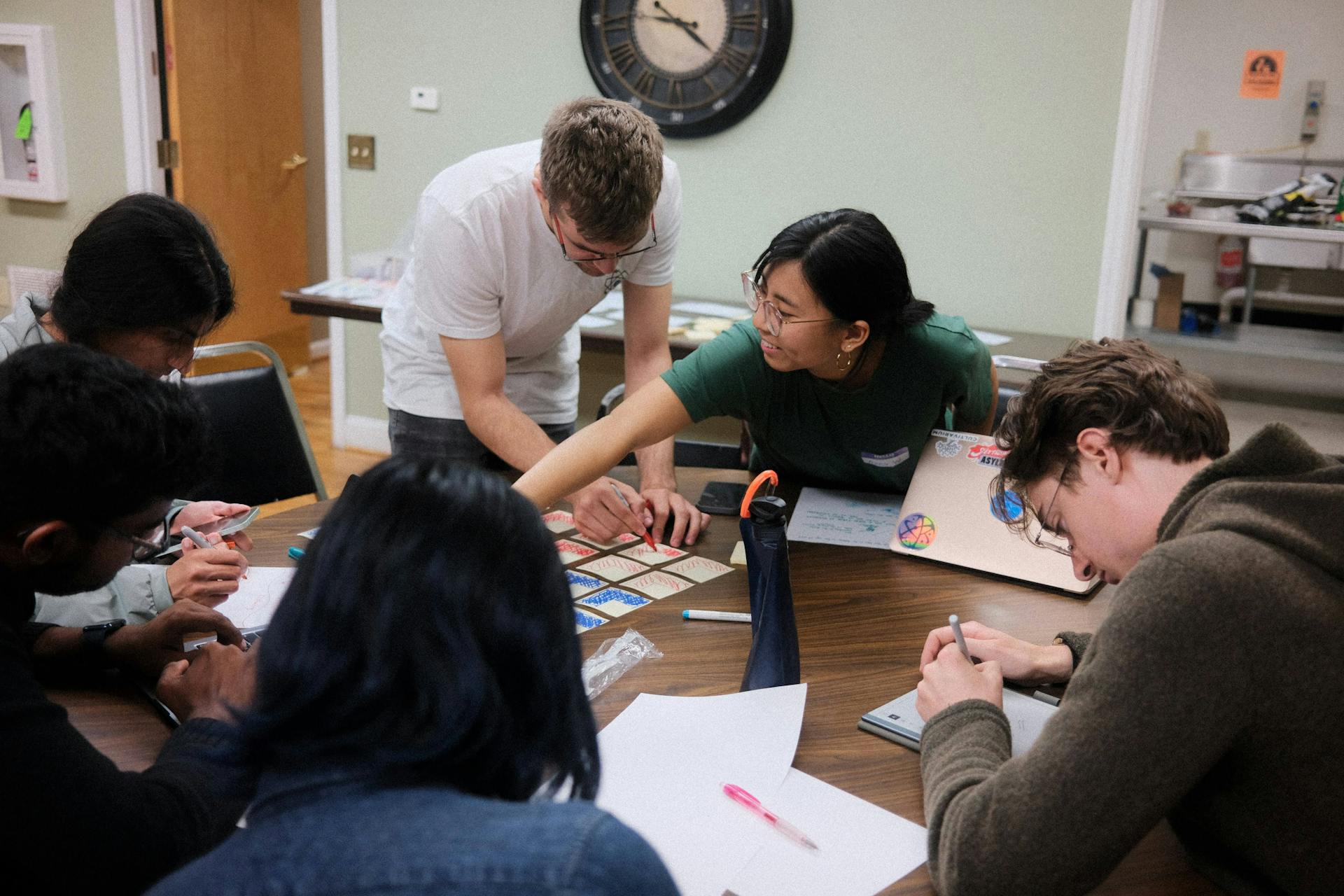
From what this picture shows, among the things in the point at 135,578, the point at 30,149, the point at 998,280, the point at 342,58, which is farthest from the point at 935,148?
the point at 30,149

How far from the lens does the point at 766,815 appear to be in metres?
1.01

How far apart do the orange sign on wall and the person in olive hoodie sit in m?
6.60

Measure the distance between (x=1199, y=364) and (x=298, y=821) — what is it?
5834mm

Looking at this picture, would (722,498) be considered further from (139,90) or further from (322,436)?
(139,90)

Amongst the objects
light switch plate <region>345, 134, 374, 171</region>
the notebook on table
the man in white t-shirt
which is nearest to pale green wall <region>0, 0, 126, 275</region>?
light switch plate <region>345, 134, 374, 171</region>

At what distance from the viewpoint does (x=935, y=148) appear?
3.43 metres

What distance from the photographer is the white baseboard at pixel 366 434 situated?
4391 millimetres

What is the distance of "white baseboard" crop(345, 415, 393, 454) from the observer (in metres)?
4.39

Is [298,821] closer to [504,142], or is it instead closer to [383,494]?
[383,494]

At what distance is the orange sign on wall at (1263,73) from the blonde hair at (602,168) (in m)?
6.09

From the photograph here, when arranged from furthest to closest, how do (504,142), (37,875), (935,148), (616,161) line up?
(504,142) → (935,148) → (616,161) → (37,875)

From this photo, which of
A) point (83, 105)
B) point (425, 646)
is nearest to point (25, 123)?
point (83, 105)

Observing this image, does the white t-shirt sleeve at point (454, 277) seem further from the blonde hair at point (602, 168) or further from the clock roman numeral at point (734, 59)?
the clock roman numeral at point (734, 59)

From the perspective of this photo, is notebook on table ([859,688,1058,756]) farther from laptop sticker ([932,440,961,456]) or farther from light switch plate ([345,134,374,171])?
light switch plate ([345,134,374,171])
